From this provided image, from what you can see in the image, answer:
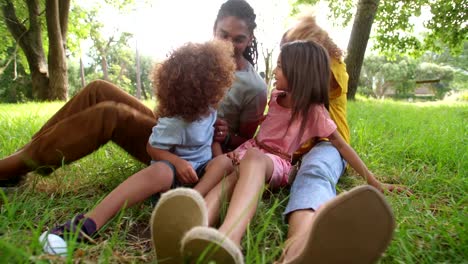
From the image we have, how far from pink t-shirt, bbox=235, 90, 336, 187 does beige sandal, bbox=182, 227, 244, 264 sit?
2.36 feet

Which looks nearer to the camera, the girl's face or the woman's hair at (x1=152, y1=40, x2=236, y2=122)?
the woman's hair at (x1=152, y1=40, x2=236, y2=122)

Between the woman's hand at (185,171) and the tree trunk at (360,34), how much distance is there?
545 centimetres

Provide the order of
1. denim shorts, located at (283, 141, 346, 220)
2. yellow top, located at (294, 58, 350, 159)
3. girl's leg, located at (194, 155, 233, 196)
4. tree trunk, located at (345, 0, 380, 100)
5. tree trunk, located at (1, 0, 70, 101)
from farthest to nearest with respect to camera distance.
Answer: tree trunk, located at (1, 0, 70, 101) < tree trunk, located at (345, 0, 380, 100) < yellow top, located at (294, 58, 350, 159) < girl's leg, located at (194, 155, 233, 196) < denim shorts, located at (283, 141, 346, 220)

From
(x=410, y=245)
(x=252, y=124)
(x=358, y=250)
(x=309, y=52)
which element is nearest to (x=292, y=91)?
(x=309, y=52)

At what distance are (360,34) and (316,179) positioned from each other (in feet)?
17.5

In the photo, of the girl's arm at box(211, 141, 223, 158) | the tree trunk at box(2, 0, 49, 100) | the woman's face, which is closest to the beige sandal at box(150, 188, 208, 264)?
the girl's arm at box(211, 141, 223, 158)

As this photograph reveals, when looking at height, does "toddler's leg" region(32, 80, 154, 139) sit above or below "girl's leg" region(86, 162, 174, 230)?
above

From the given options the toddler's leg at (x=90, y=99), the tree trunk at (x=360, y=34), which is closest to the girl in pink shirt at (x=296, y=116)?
the toddler's leg at (x=90, y=99)

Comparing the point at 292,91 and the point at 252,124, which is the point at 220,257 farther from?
the point at 252,124

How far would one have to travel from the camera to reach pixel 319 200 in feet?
3.96

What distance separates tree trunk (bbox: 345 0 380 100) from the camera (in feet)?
18.9

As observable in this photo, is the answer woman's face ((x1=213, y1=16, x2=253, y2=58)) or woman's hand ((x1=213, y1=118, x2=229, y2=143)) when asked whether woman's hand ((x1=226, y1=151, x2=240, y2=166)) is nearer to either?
woman's hand ((x1=213, y1=118, x2=229, y2=143))

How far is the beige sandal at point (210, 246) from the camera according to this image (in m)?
0.74

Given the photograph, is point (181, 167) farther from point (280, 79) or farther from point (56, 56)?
point (56, 56)
